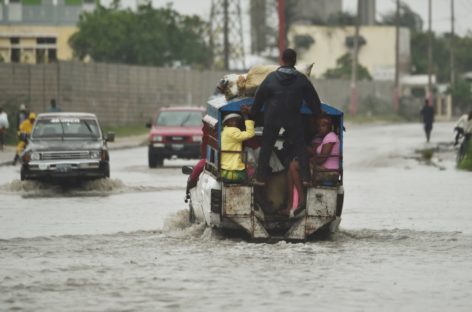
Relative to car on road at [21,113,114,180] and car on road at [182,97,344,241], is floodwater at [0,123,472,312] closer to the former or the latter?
car on road at [182,97,344,241]

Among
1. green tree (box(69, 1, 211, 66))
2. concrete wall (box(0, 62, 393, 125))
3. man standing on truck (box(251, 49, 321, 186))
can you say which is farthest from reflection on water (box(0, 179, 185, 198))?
green tree (box(69, 1, 211, 66))

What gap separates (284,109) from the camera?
16.6 metres

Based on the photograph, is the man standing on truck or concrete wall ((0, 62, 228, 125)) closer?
the man standing on truck

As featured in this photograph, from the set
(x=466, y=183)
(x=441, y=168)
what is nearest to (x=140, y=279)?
(x=466, y=183)

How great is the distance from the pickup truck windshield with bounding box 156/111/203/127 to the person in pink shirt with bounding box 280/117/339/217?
21.5 m

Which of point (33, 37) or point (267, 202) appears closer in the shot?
point (267, 202)

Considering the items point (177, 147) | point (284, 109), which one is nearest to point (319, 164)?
point (284, 109)

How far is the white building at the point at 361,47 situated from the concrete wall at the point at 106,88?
2185 inches

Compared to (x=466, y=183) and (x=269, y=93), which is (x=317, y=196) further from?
(x=466, y=183)

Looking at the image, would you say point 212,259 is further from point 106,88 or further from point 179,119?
point 106,88

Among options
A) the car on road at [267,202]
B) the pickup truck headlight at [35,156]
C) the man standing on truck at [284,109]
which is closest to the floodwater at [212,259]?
the car on road at [267,202]

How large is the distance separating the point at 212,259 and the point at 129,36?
7372 cm

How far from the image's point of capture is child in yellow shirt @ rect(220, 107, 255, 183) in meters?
16.7

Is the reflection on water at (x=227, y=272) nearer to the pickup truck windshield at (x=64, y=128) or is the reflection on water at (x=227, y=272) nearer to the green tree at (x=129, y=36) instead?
the pickup truck windshield at (x=64, y=128)
